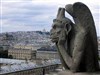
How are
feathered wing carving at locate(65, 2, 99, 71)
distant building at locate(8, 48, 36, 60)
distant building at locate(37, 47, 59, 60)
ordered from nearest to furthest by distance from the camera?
feathered wing carving at locate(65, 2, 99, 71) → distant building at locate(37, 47, 59, 60) → distant building at locate(8, 48, 36, 60)

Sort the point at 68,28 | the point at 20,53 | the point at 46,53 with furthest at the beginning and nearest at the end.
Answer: the point at 20,53 → the point at 46,53 → the point at 68,28

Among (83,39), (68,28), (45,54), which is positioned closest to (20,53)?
(45,54)

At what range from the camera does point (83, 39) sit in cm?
476

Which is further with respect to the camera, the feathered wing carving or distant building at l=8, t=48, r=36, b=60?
distant building at l=8, t=48, r=36, b=60

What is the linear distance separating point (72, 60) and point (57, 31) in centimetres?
35

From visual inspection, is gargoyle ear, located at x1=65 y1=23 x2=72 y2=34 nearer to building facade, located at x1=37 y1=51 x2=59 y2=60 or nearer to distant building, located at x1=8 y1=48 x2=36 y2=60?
building facade, located at x1=37 y1=51 x2=59 y2=60

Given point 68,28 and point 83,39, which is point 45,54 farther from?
point 83,39

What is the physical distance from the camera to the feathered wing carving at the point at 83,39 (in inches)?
188

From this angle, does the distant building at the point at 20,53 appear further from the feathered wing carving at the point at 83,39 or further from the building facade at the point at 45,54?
the feathered wing carving at the point at 83,39

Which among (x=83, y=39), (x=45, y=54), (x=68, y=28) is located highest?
(x=68, y=28)

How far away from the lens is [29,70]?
31.0m

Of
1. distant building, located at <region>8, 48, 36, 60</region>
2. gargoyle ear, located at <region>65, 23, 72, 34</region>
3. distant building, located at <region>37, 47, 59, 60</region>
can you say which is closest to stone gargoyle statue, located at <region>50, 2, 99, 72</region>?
gargoyle ear, located at <region>65, 23, 72, 34</region>

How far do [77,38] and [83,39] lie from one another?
0.23ft

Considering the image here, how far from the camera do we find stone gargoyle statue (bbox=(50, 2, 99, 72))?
4777mm
